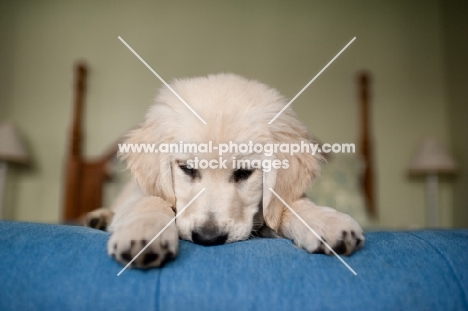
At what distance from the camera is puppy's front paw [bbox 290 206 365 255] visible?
1.11 m

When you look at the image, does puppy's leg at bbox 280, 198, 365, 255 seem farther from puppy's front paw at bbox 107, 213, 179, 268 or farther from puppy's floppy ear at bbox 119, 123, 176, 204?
puppy's floppy ear at bbox 119, 123, 176, 204

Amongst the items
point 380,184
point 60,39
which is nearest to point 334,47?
point 380,184

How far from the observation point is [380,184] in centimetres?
462

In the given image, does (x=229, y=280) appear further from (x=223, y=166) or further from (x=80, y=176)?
(x=80, y=176)

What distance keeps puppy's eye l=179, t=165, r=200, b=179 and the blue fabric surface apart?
527 millimetres

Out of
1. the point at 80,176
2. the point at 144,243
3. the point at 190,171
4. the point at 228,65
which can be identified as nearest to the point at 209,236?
the point at 144,243

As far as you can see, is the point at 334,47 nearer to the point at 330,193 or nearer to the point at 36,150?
the point at 330,193

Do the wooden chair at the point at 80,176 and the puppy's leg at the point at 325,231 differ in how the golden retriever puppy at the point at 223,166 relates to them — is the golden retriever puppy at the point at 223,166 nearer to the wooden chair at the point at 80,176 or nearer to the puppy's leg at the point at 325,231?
the puppy's leg at the point at 325,231

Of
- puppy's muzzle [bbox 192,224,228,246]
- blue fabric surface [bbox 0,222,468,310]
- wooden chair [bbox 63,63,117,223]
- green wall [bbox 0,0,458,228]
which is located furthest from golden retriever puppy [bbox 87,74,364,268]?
green wall [bbox 0,0,458,228]

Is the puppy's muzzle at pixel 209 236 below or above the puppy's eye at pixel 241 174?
below

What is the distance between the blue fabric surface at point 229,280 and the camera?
92 centimetres

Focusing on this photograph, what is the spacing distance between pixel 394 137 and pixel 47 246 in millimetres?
4507

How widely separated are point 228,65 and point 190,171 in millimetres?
3231

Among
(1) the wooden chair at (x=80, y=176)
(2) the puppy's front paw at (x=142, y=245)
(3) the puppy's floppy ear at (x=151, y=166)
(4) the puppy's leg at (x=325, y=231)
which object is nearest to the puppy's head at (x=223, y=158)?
(3) the puppy's floppy ear at (x=151, y=166)
